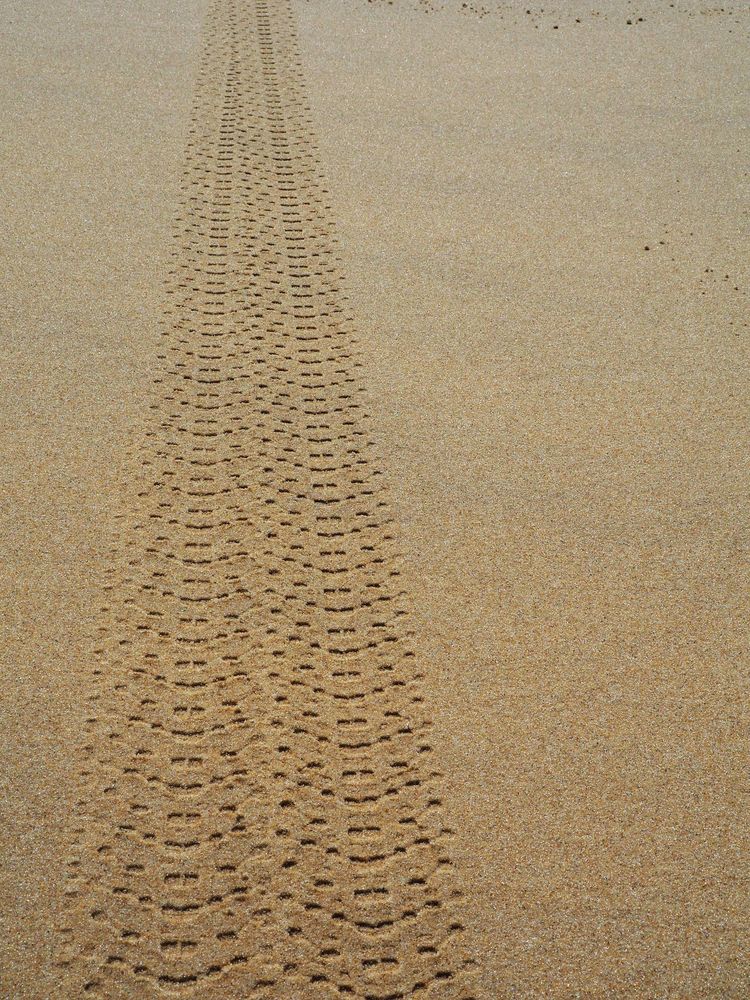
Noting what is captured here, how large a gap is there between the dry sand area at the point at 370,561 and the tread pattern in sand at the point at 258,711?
1 centimetres

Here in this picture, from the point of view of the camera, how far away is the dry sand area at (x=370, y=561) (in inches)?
130

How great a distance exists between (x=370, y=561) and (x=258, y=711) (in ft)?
3.18

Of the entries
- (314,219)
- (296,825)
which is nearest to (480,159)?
(314,219)

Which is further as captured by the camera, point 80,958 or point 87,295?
point 87,295

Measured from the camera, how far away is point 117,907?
327 centimetres

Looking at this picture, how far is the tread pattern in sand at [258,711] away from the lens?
321cm

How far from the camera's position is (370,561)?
4.62 meters

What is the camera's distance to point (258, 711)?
391 cm

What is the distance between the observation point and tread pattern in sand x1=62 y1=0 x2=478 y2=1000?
321cm

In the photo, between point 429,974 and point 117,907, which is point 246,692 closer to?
point 117,907

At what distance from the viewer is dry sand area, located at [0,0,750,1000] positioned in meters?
3.30

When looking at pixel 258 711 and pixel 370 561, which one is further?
pixel 370 561

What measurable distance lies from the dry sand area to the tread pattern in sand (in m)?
0.01

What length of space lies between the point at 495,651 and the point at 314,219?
4187 millimetres
